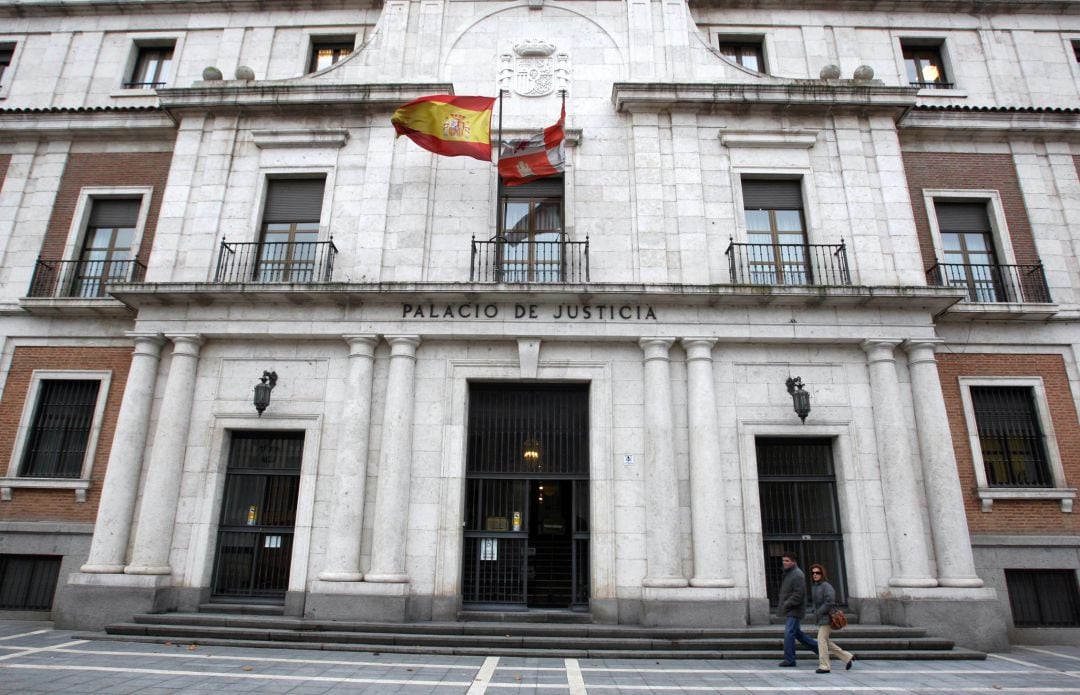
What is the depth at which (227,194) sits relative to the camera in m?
13.0

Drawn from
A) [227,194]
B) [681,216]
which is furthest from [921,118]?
[227,194]

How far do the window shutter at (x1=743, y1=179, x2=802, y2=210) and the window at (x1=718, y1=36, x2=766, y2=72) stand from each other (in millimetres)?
3920

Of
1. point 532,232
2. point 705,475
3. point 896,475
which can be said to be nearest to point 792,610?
point 705,475

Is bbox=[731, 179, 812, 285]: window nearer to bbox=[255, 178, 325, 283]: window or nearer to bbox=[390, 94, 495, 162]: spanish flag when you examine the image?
bbox=[390, 94, 495, 162]: spanish flag

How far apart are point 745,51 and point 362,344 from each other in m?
12.2

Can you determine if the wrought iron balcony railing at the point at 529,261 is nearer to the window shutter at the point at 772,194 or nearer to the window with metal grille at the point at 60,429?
the window shutter at the point at 772,194

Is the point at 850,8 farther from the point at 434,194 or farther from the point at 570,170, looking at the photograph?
the point at 434,194

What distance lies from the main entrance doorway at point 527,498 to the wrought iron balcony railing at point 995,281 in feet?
27.7

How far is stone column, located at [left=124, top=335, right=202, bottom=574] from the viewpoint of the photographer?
10641mm

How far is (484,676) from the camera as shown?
25.8 feet

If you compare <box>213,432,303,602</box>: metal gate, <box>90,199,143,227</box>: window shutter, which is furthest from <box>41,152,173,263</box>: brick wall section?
<box>213,432,303,602</box>: metal gate

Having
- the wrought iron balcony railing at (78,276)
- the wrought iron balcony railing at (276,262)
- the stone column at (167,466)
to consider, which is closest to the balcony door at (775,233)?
the wrought iron balcony railing at (276,262)

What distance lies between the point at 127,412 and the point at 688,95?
13095 millimetres

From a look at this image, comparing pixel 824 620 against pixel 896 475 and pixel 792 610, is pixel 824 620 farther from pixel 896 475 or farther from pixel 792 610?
pixel 896 475
